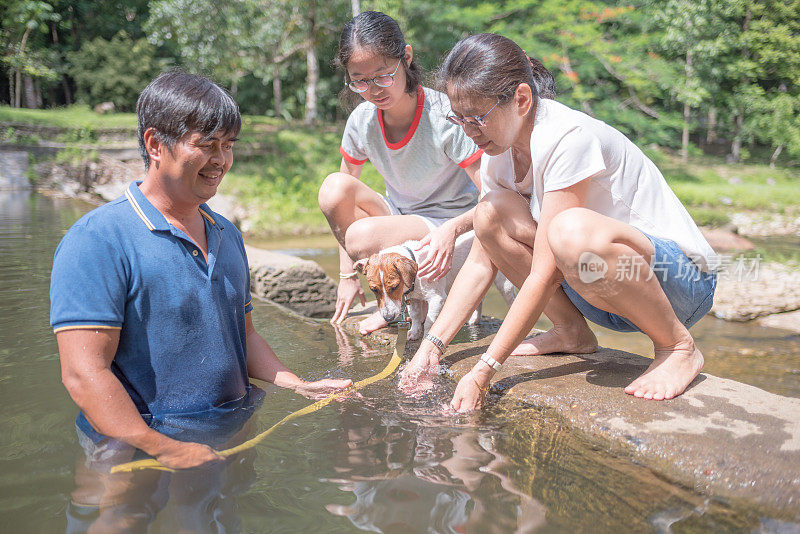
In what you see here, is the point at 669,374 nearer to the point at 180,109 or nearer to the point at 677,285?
the point at 677,285

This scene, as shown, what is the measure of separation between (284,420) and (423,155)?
83.8 inches

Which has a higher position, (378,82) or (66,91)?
(378,82)

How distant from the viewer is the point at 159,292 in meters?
2.33

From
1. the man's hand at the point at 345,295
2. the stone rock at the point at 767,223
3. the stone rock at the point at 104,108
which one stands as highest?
the man's hand at the point at 345,295

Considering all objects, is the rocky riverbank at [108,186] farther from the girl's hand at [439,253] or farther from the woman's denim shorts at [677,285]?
the woman's denim shorts at [677,285]

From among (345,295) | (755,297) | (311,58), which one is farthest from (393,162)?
(311,58)

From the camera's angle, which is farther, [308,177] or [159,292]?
[308,177]

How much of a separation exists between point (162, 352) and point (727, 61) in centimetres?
1864

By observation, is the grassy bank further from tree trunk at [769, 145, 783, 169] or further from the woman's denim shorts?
the woman's denim shorts

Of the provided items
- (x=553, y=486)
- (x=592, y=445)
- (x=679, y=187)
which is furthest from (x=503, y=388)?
(x=679, y=187)

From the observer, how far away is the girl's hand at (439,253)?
3895 millimetres

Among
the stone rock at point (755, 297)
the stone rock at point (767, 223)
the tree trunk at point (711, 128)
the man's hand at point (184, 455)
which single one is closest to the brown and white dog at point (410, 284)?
the man's hand at point (184, 455)

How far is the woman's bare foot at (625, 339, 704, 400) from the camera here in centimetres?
283

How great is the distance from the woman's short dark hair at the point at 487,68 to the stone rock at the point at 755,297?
4.83 m
